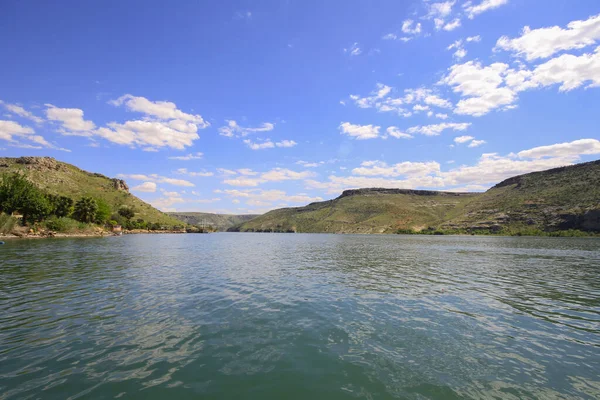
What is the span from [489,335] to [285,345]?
34.6 ft

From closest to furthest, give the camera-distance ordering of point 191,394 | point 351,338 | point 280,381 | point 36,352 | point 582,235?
point 191,394, point 280,381, point 36,352, point 351,338, point 582,235

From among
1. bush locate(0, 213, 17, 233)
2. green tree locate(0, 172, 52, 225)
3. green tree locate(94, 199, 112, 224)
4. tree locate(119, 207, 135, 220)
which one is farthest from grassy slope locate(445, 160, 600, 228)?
tree locate(119, 207, 135, 220)

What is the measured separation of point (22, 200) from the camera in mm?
92750

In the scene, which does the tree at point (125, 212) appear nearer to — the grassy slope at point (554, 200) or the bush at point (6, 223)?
the bush at point (6, 223)

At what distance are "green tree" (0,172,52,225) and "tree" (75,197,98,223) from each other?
26323 mm

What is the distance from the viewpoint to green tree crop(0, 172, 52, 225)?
90562mm

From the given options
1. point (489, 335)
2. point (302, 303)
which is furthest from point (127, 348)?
point (489, 335)

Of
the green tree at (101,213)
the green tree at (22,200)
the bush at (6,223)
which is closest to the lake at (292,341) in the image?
the bush at (6,223)

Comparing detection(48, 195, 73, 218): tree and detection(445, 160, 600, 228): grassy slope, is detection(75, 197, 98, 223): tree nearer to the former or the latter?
detection(48, 195, 73, 218): tree

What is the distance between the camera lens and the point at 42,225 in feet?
339

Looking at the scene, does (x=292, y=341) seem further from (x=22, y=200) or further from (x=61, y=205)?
(x=61, y=205)

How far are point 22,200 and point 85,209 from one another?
39.1 m

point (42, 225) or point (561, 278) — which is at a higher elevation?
point (42, 225)

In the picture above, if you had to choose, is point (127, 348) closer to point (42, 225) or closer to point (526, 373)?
point (526, 373)
